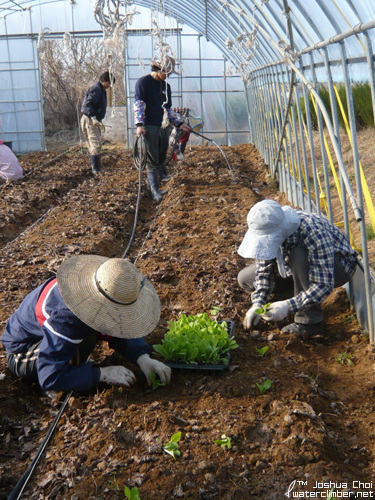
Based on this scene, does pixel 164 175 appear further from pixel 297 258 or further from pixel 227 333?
pixel 227 333

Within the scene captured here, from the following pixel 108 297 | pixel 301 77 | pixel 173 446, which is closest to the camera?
pixel 173 446

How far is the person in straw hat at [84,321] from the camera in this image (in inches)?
107

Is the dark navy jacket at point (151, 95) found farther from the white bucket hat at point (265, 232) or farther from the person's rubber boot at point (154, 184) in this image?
the white bucket hat at point (265, 232)

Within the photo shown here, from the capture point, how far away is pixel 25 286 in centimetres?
476

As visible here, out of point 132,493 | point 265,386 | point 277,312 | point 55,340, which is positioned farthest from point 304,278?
point 132,493

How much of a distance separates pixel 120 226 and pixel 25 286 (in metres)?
2.23

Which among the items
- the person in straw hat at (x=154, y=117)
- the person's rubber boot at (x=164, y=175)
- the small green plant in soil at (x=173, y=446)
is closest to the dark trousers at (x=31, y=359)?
the small green plant in soil at (x=173, y=446)

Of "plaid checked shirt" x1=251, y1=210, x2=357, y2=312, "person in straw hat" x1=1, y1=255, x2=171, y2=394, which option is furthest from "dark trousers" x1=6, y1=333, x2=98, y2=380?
"plaid checked shirt" x1=251, y1=210, x2=357, y2=312

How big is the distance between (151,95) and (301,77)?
12.8 feet

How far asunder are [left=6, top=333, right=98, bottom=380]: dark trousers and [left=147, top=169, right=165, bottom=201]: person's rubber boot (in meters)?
5.12

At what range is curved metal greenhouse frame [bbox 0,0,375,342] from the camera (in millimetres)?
3553

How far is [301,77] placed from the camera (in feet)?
12.7

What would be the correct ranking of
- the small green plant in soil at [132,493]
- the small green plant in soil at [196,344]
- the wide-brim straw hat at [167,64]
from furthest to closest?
1. the wide-brim straw hat at [167,64]
2. the small green plant in soil at [196,344]
3. the small green plant in soil at [132,493]

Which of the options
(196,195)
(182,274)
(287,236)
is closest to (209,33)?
(196,195)
